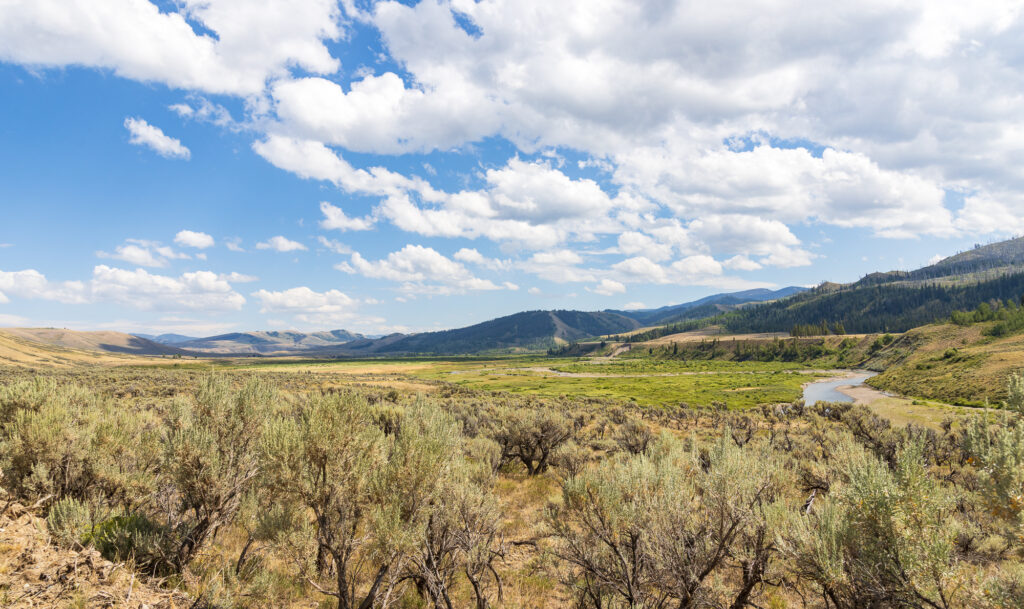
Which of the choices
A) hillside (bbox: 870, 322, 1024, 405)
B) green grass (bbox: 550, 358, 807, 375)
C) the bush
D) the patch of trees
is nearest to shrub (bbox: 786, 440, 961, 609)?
the bush

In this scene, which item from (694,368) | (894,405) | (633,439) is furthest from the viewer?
(694,368)

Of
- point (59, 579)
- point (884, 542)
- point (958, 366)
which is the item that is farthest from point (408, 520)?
point (958, 366)

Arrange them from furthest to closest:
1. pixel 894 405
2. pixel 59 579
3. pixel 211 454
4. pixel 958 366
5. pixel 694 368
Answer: pixel 694 368 → pixel 958 366 → pixel 894 405 → pixel 211 454 → pixel 59 579

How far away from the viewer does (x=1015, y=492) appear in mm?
6418

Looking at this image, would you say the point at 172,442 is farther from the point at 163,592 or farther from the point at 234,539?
the point at 234,539

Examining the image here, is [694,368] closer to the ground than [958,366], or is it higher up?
closer to the ground

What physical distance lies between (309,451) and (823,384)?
426ft

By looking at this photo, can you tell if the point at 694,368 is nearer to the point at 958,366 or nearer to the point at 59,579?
the point at 958,366

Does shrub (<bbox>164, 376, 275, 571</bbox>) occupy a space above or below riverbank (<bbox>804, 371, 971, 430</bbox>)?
above

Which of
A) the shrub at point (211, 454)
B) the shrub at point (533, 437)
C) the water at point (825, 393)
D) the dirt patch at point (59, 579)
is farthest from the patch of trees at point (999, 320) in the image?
the dirt patch at point (59, 579)

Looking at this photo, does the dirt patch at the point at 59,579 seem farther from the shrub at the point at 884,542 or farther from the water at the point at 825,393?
the water at the point at 825,393

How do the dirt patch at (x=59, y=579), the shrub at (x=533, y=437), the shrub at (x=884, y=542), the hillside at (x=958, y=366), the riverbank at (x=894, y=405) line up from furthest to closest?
the hillside at (x=958, y=366)
the riverbank at (x=894, y=405)
the shrub at (x=533, y=437)
the dirt patch at (x=59, y=579)
the shrub at (x=884, y=542)

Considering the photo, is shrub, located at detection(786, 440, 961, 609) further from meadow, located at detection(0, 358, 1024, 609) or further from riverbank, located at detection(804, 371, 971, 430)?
riverbank, located at detection(804, 371, 971, 430)

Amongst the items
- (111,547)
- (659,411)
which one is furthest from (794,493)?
(659,411)
